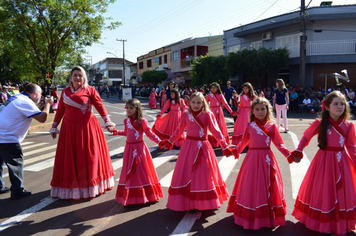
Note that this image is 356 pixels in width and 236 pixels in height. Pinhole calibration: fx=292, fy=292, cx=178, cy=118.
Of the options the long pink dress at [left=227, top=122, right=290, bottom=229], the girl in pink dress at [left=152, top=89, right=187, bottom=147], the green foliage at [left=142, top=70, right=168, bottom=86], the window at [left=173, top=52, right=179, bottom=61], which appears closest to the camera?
the long pink dress at [left=227, top=122, right=290, bottom=229]

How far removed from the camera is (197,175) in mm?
4402

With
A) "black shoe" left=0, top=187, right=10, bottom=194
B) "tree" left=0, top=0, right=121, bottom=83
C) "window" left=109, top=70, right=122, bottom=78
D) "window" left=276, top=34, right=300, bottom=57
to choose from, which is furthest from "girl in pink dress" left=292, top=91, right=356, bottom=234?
"window" left=109, top=70, right=122, bottom=78

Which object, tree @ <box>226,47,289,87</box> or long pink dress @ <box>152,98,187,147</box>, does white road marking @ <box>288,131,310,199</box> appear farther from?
tree @ <box>226,47,289,87</box>

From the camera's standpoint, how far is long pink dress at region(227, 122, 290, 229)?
12.5ft

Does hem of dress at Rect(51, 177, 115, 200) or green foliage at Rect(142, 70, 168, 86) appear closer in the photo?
hem of dress at Rect(51, 177, 115, 200)

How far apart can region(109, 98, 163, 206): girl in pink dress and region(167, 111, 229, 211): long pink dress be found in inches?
20.6

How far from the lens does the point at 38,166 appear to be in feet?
24.5

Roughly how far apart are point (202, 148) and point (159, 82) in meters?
44.1

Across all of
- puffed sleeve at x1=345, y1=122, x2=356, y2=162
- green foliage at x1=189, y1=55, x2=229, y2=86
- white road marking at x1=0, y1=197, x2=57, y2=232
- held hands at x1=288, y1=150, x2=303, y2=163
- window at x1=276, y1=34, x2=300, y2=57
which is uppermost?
window at x1=276, y1=34, x2=300, y2=57

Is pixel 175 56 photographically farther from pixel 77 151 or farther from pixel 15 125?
pixel 77 151

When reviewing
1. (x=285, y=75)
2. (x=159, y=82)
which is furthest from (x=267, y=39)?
(x=159, y=82)

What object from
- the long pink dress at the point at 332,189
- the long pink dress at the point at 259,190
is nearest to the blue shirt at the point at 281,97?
the long pink dress at the point at 332,189

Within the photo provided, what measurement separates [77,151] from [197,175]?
7.10ft

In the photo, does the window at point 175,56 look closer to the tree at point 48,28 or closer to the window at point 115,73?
the tree at point 48,28
